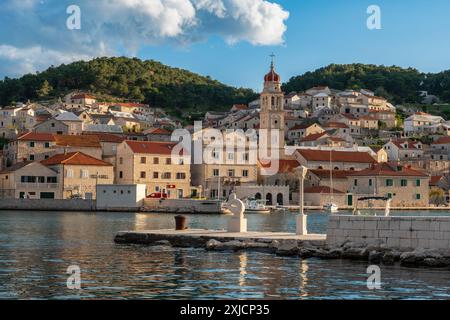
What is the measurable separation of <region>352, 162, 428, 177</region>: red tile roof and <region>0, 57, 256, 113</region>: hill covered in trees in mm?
83056

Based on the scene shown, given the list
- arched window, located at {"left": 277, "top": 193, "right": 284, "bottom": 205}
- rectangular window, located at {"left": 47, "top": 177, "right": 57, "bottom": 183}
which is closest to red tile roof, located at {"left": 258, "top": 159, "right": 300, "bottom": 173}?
arched window, located at {"left": 277, "top": 193, "right": 284, "bottom": 205}

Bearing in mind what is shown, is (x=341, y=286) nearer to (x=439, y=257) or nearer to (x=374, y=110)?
(x=439, y=257)

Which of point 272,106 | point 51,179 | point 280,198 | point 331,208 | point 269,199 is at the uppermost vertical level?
point 272,106

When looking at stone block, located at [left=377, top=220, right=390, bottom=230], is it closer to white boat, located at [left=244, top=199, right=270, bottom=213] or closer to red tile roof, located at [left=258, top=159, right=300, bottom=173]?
white boat, located at [left=244, top=199, right=270, bottom=213]

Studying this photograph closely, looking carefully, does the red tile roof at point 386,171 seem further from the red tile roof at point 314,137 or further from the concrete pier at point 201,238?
the concrete pier at point 201,238

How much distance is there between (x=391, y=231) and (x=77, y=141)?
6276cm

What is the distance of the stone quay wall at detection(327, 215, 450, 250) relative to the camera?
2503 centimetres

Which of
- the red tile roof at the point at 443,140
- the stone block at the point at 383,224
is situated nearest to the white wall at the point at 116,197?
the stone block at the point at 383,224

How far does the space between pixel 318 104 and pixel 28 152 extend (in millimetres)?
87802

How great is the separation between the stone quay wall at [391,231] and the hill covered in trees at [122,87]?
143 m

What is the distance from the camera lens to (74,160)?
257 feet

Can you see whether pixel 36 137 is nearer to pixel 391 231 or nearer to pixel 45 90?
pixel 391 231

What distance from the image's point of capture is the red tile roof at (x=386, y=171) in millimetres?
88625

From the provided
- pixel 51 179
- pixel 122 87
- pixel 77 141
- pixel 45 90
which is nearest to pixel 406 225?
pixel 51 179
